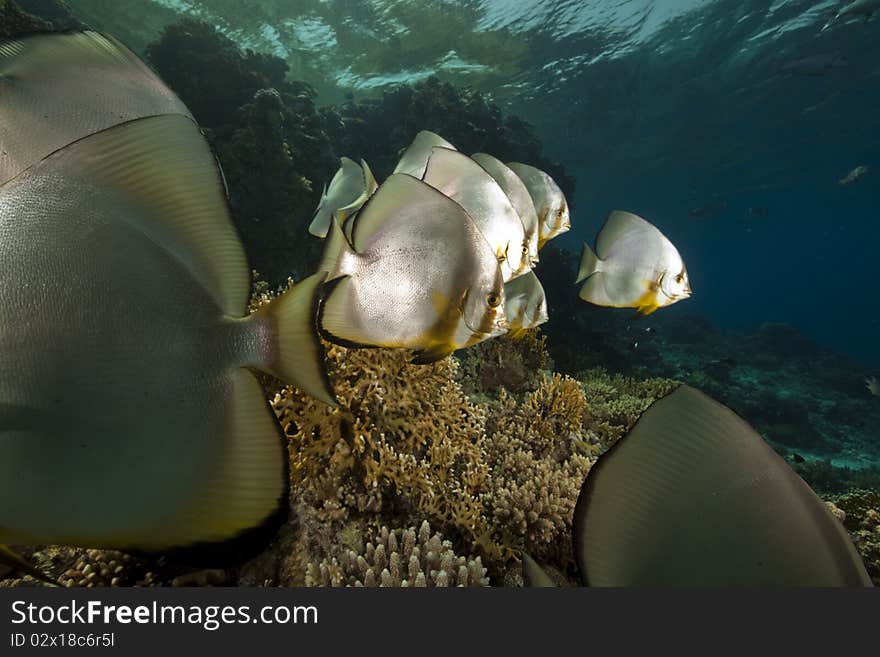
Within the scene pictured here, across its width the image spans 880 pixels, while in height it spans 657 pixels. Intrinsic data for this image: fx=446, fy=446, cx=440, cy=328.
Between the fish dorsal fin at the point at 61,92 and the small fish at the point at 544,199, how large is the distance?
264cm

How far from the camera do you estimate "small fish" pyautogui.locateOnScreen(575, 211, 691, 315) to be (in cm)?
364

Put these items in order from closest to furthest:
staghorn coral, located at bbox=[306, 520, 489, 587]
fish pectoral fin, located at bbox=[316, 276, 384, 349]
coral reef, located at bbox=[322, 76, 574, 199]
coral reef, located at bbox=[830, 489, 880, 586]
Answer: fish pectoral fin, located at bbox=[316, 276, 384, 349], staghorn coral, located at bbox=[306, 520, 489, 587], coral reef, located at bbox=[830, 489, 880, 586], coral reef, located at bbox=[322, 76, 574, 199]

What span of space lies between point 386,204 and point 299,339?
931 millimetres

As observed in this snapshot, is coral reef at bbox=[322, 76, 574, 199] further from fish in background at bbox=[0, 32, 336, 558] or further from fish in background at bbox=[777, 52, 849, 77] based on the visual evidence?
fish in background at bbox=[777, 52, 849, 77]

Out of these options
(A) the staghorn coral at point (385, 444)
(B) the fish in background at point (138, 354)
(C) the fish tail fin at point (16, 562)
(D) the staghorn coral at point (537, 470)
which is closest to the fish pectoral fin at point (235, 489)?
(B) the fish in background at point (138, 354)

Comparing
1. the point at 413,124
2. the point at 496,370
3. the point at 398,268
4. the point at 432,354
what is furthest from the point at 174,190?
the point at 413,124

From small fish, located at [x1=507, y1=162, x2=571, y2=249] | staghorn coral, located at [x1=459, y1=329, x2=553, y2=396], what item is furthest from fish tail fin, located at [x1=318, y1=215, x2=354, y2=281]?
staghorn coral, located at [x1=459, y1=329, x2=553, y2=396]

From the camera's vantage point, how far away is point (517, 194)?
9.53 ft

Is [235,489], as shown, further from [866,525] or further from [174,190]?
[866,525]

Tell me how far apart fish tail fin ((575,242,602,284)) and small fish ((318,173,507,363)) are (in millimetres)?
2438

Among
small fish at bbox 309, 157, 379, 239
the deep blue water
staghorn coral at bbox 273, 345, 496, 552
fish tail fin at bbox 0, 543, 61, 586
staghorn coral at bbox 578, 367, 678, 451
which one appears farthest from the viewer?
the deep blue water

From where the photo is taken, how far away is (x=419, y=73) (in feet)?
79.3

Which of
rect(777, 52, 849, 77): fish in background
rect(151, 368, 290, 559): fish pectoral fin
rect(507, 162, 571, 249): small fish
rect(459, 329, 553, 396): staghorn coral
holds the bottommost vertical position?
rect(777, 52, 849, 77): fish in background

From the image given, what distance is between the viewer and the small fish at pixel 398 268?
1.68 m
